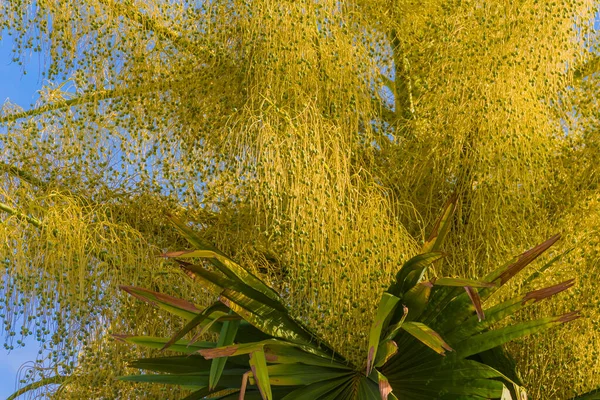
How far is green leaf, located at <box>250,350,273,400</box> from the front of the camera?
15.2 feet

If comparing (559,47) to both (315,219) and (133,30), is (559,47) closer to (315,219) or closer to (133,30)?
(315,219)

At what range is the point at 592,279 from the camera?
19.5 ft

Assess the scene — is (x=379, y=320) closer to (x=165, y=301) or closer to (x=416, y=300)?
(x=416, y=300)

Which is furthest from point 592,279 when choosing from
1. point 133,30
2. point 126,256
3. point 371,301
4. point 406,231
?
point 133,30

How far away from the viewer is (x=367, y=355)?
16.4 ft

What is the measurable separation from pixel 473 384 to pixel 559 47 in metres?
2.55

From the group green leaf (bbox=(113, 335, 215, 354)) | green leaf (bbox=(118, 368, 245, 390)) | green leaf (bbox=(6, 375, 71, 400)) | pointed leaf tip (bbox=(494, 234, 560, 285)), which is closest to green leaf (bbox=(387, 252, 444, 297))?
pointed leaf tip (bbox=(494, 234, 560, 285))

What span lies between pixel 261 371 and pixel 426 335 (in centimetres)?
77

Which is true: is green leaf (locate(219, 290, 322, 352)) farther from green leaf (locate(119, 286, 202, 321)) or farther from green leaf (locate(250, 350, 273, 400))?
green leaf (locate(250, 350, 273, 400))

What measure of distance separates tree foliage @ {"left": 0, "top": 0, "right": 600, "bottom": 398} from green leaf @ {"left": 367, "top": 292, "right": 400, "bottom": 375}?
0.36 meters

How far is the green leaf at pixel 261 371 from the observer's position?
4637mm

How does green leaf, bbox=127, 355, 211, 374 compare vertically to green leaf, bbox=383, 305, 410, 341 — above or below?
above

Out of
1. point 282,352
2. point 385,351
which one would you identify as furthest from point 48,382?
point 385,351

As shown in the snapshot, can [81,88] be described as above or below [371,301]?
above
